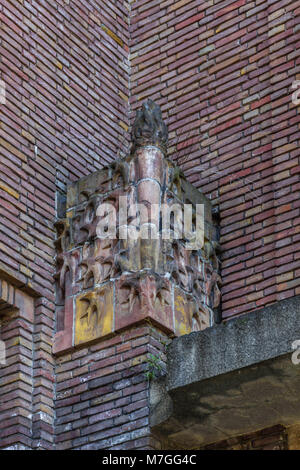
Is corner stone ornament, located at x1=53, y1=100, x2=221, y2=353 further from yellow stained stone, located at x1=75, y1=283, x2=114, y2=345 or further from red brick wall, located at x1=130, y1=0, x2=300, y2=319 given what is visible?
red brick wall, located at x1=130, y1=0, x2=300, y2=319

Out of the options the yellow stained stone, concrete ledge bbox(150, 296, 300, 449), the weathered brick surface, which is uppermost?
the yellow stained stone

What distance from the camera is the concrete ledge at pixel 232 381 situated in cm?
808

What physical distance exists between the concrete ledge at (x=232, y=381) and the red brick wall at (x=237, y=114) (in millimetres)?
1281

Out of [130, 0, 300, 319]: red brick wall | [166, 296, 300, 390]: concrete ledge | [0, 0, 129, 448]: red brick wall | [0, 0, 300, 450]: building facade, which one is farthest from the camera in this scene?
[130, 0, 300, 319]: red brick wall

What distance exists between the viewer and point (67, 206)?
1005cm

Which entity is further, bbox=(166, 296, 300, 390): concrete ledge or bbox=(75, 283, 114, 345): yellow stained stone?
bbox=(75, 283, 114, 345): yellow stained stone

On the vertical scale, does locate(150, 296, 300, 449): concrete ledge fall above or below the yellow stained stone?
below

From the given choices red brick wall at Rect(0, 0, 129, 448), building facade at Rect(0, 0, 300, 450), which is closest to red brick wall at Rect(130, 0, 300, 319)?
building facade at Rect(0, 0, 300, 450)

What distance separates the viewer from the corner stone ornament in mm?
9094

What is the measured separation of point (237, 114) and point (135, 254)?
2151 mm

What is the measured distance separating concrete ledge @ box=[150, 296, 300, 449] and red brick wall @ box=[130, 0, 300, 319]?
128cm

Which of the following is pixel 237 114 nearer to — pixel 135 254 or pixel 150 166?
pixel 150 166

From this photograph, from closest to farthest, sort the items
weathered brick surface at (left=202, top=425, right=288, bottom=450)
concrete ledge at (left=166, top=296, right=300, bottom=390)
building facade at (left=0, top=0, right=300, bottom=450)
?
concrete ledge at (left=166, top=296, right=300, bottom=390) < building facade at (left=0, top=0, right=300, bottom=450) < weathered brick surface at (left=202, top=425, right=288, bottom=450)
